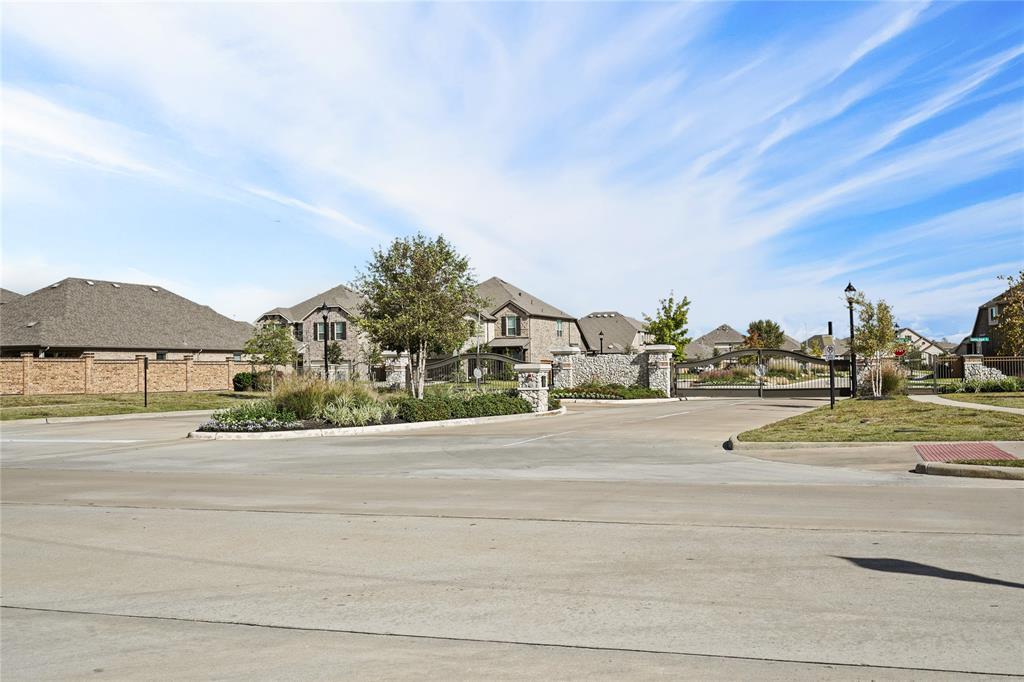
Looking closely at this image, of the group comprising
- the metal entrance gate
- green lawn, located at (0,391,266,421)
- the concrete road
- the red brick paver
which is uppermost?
the metal entrance gate

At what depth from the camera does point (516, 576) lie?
6.53 metres

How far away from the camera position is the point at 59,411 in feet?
99.4

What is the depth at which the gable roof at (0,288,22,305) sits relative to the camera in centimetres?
5442

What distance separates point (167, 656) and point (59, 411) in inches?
1168

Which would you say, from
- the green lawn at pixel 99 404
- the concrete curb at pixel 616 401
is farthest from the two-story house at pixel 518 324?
the green lawn at pixel 99 404

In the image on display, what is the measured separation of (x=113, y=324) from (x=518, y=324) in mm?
30335

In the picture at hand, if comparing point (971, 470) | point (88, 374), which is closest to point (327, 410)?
point (971, 470)

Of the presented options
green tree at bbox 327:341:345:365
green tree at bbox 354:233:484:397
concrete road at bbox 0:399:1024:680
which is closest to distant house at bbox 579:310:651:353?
green tree at bbox 327:341:345:365

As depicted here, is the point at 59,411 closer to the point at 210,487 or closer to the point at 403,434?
the point at 403,434

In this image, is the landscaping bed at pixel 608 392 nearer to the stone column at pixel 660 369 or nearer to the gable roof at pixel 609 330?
the stone column at pixel 660 369

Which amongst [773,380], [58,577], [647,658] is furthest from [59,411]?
[773,380]

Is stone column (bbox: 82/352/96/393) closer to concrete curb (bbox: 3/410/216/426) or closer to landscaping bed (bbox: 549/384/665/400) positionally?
concrete curb (bbox: 3/410/216/426)

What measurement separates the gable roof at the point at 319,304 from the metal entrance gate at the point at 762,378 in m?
29.7

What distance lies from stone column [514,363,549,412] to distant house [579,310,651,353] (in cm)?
4854
